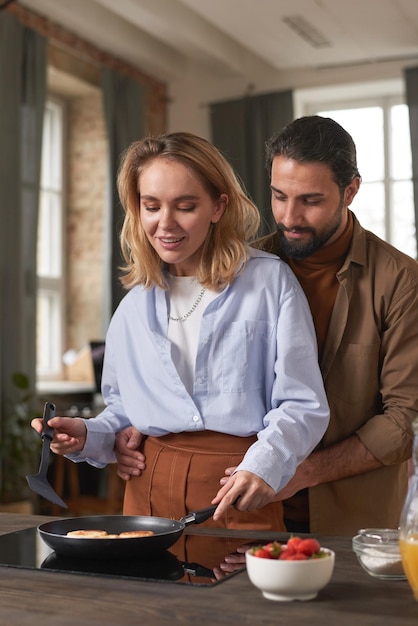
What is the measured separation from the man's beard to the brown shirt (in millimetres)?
71

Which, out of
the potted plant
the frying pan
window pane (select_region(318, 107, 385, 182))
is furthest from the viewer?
window pane (select_region(318, 107, 385, 182))

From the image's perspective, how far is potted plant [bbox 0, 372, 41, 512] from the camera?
233 inches

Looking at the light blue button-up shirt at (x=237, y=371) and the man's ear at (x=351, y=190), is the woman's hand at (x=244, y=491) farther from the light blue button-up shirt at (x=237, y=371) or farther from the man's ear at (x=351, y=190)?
the man's ear at (x=351, y=190)

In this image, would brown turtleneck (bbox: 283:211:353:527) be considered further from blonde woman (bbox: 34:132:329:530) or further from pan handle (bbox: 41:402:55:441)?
pan handle (bbox: 41:402:55:441)

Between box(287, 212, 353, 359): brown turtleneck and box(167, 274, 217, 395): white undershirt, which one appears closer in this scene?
box(167, 274, 217, 395): white undershirt

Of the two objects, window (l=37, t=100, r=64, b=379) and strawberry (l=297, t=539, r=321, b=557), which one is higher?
window (l=37, t=100, r=64, b=379)

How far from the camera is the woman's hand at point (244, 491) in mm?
1703

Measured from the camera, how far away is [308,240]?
2.27 m

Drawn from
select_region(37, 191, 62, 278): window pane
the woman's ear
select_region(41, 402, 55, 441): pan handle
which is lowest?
select_region(41, 402, 55, 441): pan handle

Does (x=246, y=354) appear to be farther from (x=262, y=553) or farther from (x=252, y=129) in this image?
(x=252, y=129)

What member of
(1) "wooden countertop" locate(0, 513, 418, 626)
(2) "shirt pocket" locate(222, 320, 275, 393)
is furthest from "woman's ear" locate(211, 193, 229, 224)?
(1) "wooden countertop" locate(0, 513, 418, 626)

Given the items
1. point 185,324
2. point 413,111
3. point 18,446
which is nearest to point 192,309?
point 185,324

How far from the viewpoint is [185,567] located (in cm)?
155

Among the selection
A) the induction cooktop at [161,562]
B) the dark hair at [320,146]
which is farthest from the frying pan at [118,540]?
the dark hair at [320,146]
